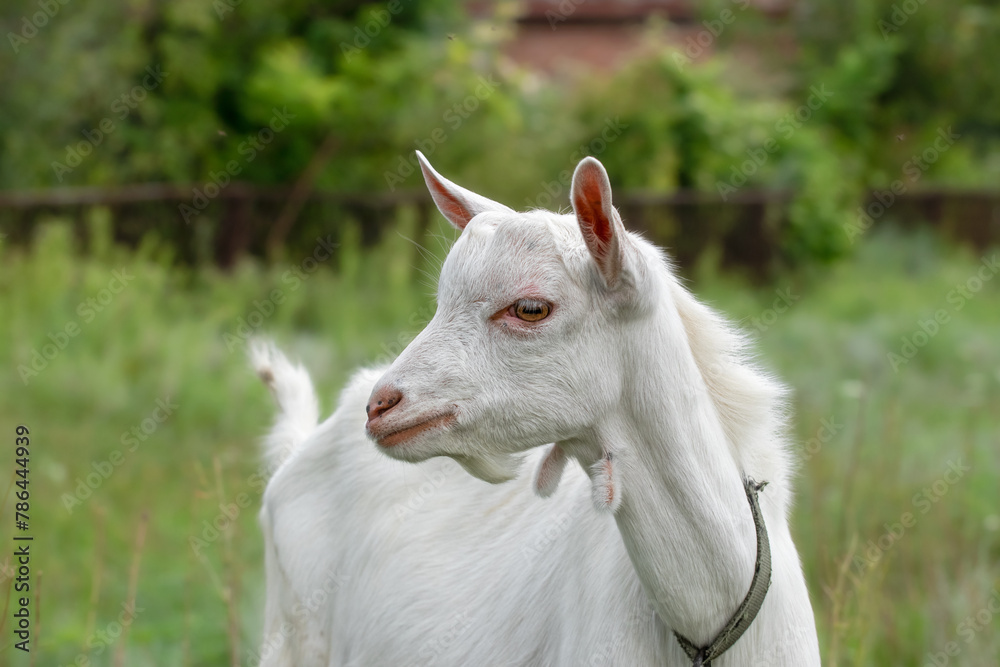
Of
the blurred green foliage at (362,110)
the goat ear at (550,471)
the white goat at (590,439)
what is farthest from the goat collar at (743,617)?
the blurred green foliage at (362,110)

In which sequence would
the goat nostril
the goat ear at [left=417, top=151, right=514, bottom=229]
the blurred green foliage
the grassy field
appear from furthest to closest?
the blurred green foliage < the grassy field < the goat ear at [left=417, top=151, right=514, bottom=229] < the goat nostril

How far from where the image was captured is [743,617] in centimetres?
213

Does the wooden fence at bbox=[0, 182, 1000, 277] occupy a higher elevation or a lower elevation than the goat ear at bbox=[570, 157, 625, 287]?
lower

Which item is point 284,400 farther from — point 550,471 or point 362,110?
point 362,110

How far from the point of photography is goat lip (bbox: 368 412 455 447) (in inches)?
77.8

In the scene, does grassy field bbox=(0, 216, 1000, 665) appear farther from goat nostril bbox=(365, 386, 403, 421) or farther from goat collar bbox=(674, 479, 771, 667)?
goat collar bbox=(674, 479, 771, 667)

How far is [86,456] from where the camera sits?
6.61 metres

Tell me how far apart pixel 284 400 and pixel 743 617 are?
6.75 feet

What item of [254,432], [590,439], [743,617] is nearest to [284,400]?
[590,439]

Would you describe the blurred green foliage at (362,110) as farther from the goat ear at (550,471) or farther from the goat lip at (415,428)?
the goat lip at (415,428)

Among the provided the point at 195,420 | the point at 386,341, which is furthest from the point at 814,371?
the point at 195,420

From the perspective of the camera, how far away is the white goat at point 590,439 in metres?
1.99

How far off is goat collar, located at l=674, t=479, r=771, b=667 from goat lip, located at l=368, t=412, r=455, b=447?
677 mm

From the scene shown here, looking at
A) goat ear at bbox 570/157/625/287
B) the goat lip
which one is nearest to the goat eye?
goat ear at bbox 570/157/625/287
